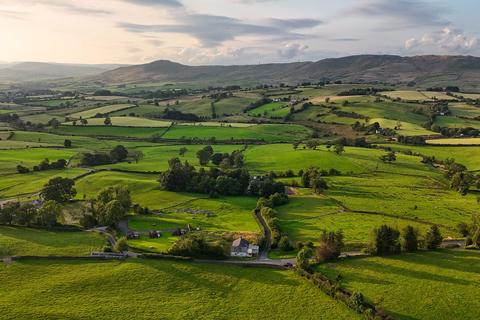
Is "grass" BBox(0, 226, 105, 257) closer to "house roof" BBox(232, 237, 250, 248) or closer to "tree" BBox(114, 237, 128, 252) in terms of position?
"tree" BBox(114, 237, 128, 252)

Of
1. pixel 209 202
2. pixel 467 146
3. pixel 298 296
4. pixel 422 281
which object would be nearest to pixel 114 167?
pixel 209 202

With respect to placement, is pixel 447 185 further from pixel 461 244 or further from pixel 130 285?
pixel 130 285

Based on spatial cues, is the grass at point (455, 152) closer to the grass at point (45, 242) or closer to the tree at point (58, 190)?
the grass at point (45, 242)

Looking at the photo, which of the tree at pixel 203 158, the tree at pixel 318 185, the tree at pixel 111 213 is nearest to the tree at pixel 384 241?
the tree at pixel 318 185

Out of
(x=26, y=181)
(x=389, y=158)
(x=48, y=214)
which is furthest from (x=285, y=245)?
(x=26, y=181)

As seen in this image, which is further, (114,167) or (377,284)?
(114,167)

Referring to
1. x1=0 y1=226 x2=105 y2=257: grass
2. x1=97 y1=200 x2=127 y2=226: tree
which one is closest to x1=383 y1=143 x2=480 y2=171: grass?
x1=97 y1=200 x2=127 y2=226: tree

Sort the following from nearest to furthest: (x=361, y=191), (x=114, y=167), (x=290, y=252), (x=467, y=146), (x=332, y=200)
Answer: (x=290, y=252) < (x=332, y=200) < (x=361, y=191) < (x=114, y=167) < (x=467, y=146)
